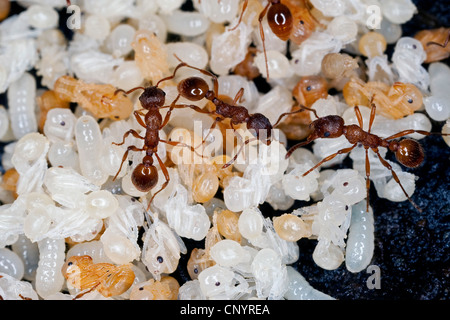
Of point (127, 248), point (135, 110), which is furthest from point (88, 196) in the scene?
point (135, 110)

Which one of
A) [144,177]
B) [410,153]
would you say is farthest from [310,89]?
[144,177]

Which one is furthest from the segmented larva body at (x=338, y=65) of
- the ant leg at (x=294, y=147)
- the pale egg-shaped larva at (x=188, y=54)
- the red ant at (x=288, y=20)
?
the pale egg-shaped larva at (x=188, y=54)

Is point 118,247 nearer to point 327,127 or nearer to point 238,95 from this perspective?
point 238,95

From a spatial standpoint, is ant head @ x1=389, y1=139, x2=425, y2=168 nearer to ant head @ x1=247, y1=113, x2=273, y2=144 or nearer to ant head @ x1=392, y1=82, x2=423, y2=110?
ant head @ x1=392, y1=82, x2=423, y2=110

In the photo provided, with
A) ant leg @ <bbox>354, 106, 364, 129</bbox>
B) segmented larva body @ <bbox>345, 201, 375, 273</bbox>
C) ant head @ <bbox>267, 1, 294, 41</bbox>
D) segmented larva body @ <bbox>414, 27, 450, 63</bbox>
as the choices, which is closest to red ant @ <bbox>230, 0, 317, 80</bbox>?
ant head @ <bbox>267, 1, 294, 41</bbox>

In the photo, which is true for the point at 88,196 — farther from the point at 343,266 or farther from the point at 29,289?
the point at 343,266

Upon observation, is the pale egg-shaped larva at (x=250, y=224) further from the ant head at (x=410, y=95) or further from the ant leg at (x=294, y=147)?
the ant head at (x=410, y=95)
